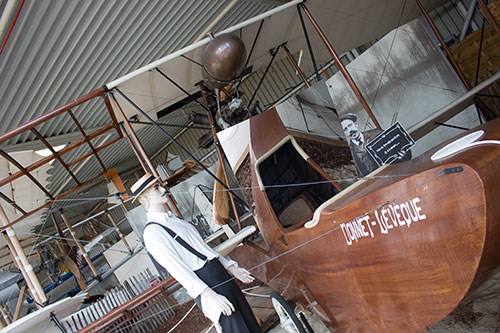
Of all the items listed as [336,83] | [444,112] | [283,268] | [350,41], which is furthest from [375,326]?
[350,41]

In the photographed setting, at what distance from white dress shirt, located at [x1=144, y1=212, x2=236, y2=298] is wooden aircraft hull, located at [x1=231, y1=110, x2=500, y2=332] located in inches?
30.1

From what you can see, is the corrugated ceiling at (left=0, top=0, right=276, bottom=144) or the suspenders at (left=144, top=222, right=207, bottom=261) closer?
the suspenders at (left=144, top=222, right=207, bottom=261)

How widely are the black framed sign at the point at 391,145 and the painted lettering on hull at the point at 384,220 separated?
2.33 feet

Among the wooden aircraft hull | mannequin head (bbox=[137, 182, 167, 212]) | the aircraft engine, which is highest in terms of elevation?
the aircraft engine

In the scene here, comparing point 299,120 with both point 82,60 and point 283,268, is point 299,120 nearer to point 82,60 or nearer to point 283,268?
point 283,268

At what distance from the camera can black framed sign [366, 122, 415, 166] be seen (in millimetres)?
2445

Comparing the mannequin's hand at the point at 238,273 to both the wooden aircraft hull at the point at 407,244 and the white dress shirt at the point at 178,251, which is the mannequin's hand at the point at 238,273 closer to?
the white dress shirt at the point at 178,251

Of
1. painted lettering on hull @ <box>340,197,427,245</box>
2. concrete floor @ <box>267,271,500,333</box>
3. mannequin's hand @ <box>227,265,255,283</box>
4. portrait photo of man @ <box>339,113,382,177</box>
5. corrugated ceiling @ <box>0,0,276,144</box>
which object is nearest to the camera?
painted lettering on hull @ <box>340,197,427,245</box>

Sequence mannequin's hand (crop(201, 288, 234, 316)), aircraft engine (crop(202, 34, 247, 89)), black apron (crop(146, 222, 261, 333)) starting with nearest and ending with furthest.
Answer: mannequin's hand (crop(201, 288, 234, 316)) < black apron (crop(146, 222, 261, 333)) < aircraft engine (crop(202, 34, 247, 89))

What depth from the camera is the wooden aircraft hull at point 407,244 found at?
147 centimetres

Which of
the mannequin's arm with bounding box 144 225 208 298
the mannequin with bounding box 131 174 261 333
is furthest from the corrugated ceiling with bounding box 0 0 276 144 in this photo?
the mannequin's arm with bounding box 144 225 208 298

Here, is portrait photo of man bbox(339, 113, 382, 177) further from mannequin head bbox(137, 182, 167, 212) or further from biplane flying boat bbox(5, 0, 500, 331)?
mannequin head bbox(137, 182, 167, 212)

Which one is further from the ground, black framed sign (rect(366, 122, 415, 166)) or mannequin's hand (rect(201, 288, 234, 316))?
black framed sign (rect(366, 122, 415, 166))

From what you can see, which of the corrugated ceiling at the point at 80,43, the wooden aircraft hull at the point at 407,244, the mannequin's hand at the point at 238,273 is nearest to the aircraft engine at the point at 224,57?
the wooden aircraft hull at the point at 407,244
